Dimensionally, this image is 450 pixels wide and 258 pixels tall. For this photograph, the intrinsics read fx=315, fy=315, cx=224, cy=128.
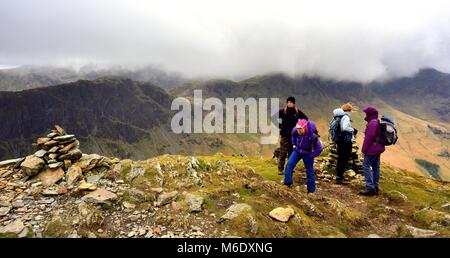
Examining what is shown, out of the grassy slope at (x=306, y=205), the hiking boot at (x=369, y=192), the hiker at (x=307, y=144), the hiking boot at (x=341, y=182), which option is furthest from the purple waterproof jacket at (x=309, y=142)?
the hiking boot at (x=341, y=182)

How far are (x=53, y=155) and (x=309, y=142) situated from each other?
1330cm

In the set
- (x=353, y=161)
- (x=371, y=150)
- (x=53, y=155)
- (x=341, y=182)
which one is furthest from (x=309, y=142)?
(x=53, y=155)

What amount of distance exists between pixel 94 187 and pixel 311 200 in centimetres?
1050

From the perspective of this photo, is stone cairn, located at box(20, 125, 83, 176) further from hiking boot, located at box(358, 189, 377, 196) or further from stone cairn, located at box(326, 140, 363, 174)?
stone cairn, located at box(326, 140, 363, 174)

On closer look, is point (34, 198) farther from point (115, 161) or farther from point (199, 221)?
point (199, 221)

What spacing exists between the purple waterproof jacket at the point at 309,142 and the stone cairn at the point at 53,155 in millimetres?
11662

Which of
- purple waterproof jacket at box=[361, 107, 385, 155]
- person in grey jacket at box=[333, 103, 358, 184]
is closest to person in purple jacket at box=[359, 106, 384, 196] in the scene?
purple waterproof jacket at box=[361, 107, 385, 155]

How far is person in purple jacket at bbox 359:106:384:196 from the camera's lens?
1725 centimetres

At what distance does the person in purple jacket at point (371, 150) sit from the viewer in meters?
17.2

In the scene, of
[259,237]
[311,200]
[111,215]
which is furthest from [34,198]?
[311,200]

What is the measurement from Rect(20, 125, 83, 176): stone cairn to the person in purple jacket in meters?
15.7

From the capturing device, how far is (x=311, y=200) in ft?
52.4

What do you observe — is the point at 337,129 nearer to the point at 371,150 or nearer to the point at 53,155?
the point at 371,150

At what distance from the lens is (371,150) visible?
1738cm
